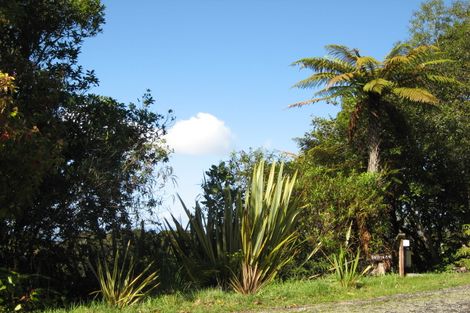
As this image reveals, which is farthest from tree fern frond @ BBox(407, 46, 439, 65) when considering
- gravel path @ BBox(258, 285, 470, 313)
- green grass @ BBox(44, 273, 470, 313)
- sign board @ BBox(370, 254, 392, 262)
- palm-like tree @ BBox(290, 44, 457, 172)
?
gravel path @ BBox(258, 285, 470, 313)

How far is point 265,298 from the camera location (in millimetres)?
8625

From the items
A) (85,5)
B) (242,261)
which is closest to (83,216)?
(242,261)

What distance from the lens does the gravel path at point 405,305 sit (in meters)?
7.41

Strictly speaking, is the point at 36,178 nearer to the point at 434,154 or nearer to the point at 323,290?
the point at 323,290

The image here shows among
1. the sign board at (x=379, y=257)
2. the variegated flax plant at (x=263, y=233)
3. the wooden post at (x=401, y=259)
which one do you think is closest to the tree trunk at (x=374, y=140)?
the sign board at (x=379, y=257)

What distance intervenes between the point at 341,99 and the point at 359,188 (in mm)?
6418

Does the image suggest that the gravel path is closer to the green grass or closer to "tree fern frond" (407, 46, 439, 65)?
the green grass

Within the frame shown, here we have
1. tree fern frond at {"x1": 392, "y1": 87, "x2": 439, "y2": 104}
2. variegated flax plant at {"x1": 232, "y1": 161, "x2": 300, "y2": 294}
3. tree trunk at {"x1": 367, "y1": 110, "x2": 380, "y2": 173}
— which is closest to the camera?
variegated flax plant at {"x1": 232, "y1": 161, "x2": 300, "y2": 294}

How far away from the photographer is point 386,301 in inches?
328

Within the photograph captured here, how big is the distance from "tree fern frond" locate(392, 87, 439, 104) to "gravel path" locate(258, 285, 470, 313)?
774cm

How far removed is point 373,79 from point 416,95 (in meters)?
1.47

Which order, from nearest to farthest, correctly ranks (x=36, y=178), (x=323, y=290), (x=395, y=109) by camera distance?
(x=36, y=178), (x=323, y=290), (x=395, y=109)

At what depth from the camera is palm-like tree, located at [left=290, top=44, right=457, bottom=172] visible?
53.7 ft

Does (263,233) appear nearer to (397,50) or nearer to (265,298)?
(265,298)
